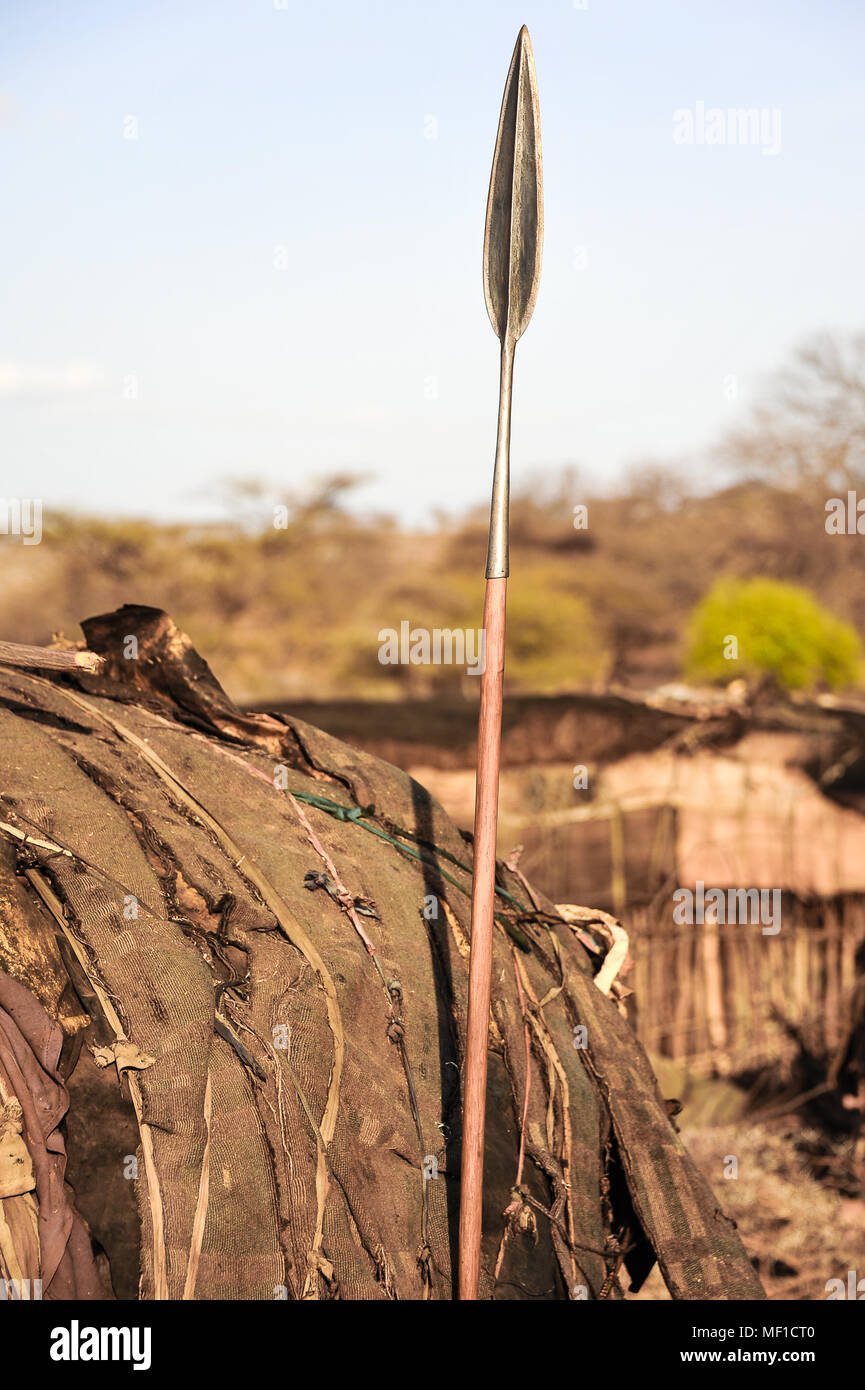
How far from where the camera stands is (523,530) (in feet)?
121

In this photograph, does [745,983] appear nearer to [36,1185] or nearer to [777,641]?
[36,1185]

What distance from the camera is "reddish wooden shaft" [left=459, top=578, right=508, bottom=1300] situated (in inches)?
73.2

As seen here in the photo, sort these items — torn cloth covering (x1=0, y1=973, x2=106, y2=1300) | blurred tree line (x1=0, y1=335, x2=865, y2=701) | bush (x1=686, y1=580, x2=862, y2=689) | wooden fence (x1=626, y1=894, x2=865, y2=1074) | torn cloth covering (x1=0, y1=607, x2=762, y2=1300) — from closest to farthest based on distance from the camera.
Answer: torn cloth covering (x1=0, y1=973, x2=106, y2=1300) < torn cloth covering (x1=0, y1=607, x2=762, y2=1300) < wooden fence (x1=626, y1=894, x2=865, y2=1074) < bush (x1=686, y1=580, x2=862, y2=689) < blurred tree line (x1=0, y1=335, x2=865, y2=701)

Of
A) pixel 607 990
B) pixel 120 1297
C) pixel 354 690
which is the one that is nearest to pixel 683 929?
pixel 607 990

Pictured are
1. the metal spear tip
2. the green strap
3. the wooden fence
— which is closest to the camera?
the metal spear tip

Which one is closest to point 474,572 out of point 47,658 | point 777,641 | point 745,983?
point 777,641

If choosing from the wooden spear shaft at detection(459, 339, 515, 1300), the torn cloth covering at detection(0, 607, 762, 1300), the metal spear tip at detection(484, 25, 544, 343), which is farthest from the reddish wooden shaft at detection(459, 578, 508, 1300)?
the metal spear tip at detection(484, 25, 544, 343)

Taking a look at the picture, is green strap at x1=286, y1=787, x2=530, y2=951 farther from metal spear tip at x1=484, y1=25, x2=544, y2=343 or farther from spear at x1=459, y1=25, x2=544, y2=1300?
metal spear tip at x1=484, y1=25, x2=544, y2=343

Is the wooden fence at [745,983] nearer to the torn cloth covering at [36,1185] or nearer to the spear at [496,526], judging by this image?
the spear at [496,526]

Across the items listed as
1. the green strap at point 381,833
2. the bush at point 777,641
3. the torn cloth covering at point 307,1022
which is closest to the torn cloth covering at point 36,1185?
the torn cloth covering at point 307,1022

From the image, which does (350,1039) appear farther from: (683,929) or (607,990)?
(683,929)

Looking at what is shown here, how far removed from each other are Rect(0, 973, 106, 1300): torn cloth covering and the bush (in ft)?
50.7

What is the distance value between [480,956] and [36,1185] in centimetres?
78

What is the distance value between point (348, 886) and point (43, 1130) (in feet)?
2.88
